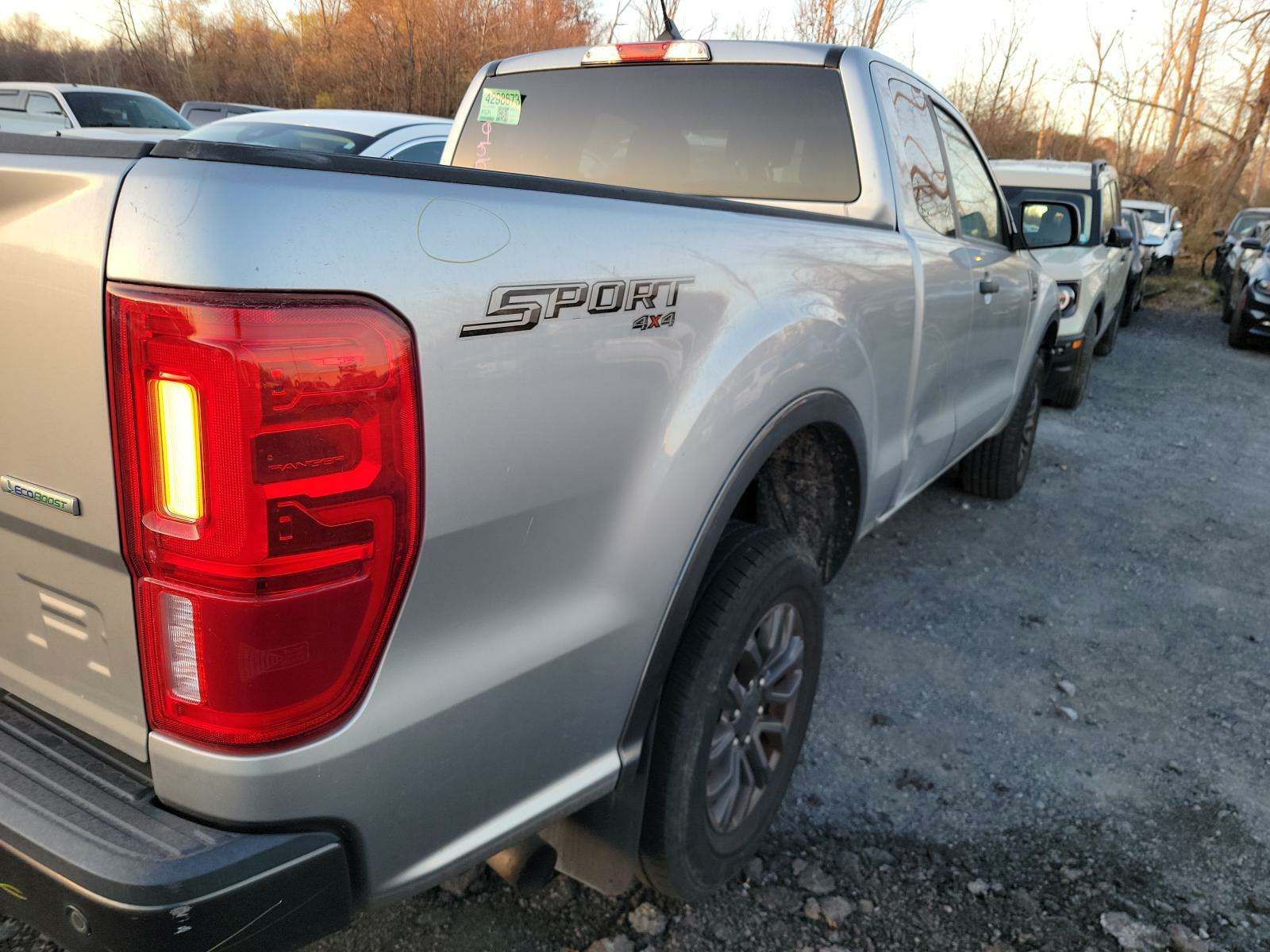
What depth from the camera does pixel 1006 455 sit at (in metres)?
5.05

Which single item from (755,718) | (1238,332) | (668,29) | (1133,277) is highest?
(668,29)

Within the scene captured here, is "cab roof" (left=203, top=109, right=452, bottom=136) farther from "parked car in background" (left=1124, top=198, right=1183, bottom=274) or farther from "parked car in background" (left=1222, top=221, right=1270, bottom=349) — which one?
"parked car in background" (left=1124, top=198, right=1183, bottom=274)

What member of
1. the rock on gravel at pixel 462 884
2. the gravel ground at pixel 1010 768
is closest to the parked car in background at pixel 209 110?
the gravel ground at pixel 1010 768

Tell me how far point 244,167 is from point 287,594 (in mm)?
524

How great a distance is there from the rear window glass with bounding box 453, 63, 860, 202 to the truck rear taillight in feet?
0.10

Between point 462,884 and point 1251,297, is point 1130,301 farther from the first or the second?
point 462,884

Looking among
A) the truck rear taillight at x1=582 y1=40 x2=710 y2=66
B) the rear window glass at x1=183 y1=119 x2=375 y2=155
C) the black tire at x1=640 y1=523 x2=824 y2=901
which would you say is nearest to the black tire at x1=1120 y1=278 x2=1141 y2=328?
the rear window glass at x1=183 y1=119 x2=375 y2=155

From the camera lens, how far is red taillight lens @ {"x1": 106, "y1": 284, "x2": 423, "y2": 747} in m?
1.13

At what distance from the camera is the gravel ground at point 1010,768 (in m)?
2.21

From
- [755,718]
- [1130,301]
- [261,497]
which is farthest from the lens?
[1130,301]

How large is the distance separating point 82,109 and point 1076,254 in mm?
13064

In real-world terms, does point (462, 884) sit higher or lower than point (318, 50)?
lower

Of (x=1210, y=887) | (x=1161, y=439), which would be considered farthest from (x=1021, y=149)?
(x=1210, y=887)

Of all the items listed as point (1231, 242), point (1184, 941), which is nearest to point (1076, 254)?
point (1184, 941)
